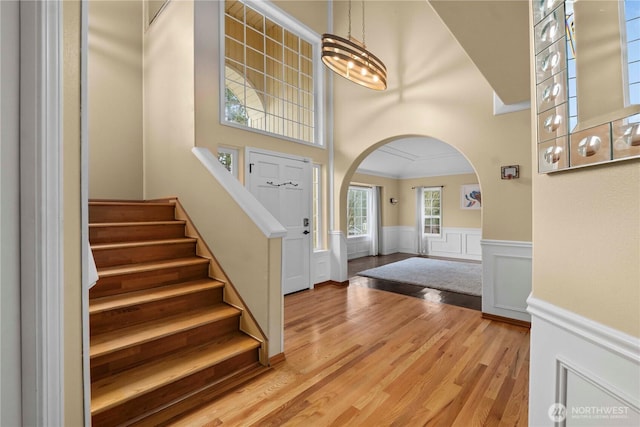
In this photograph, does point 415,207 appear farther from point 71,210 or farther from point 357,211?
point 71,210

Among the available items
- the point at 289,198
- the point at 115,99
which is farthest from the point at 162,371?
the point at 115,99

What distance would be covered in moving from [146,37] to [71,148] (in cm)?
417

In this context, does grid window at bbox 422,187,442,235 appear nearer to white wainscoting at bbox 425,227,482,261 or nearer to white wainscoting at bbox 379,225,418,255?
white wainscoting at bbox 425,227,482,261

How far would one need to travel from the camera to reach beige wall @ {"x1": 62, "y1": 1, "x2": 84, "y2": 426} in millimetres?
1018

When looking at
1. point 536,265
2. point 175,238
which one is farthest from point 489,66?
point 175,238

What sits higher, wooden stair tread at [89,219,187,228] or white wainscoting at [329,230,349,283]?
wooden stair tread at [89,219,187,228]

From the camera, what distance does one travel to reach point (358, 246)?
7.67 metres

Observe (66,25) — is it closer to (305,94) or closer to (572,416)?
(572,416)

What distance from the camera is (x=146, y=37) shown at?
13.3 feet

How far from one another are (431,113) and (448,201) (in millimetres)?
4729

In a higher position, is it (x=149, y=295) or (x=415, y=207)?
(x=415, y=207)

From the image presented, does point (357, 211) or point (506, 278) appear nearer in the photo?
point (506, 278)

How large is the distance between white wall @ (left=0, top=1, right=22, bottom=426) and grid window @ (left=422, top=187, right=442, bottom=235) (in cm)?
827

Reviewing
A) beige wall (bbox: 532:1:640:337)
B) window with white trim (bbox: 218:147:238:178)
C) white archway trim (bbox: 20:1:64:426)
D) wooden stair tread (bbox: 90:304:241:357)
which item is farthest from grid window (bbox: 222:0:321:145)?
beige wall (bbox: 532:1:640:337)
